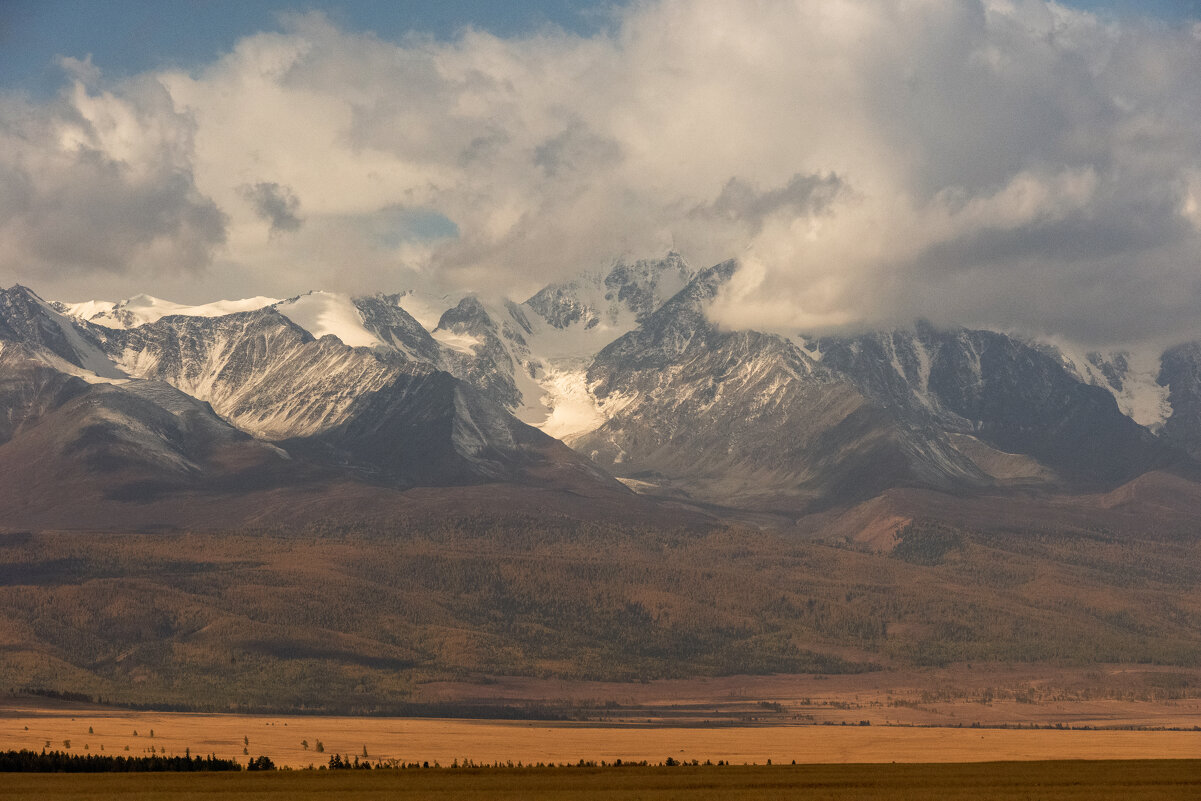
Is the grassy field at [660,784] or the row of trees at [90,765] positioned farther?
the row of trees at [90,765]

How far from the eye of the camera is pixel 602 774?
176m

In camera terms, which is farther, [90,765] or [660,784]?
[90,765]

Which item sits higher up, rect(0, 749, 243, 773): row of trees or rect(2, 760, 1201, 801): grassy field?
rect(0, 749, 243, 773): row of trees

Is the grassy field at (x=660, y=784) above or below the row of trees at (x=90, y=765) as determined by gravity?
below

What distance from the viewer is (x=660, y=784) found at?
543ft

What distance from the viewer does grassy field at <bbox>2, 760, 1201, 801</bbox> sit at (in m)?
154

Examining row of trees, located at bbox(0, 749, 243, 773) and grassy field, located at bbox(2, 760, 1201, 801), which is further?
row of trees, located at bbox(0, 749, 243, 773)

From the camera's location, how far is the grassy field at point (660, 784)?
154000 mm

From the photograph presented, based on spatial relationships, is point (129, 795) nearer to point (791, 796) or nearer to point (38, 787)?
Result: point (38, 787)

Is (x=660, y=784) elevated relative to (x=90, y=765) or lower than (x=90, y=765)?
lower

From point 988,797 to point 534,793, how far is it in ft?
145

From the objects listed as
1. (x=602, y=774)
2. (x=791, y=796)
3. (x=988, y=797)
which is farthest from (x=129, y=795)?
(x=988, y=797)

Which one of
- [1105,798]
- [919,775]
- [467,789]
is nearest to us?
[1105,798]

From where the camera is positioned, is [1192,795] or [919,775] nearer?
[1192,795]
